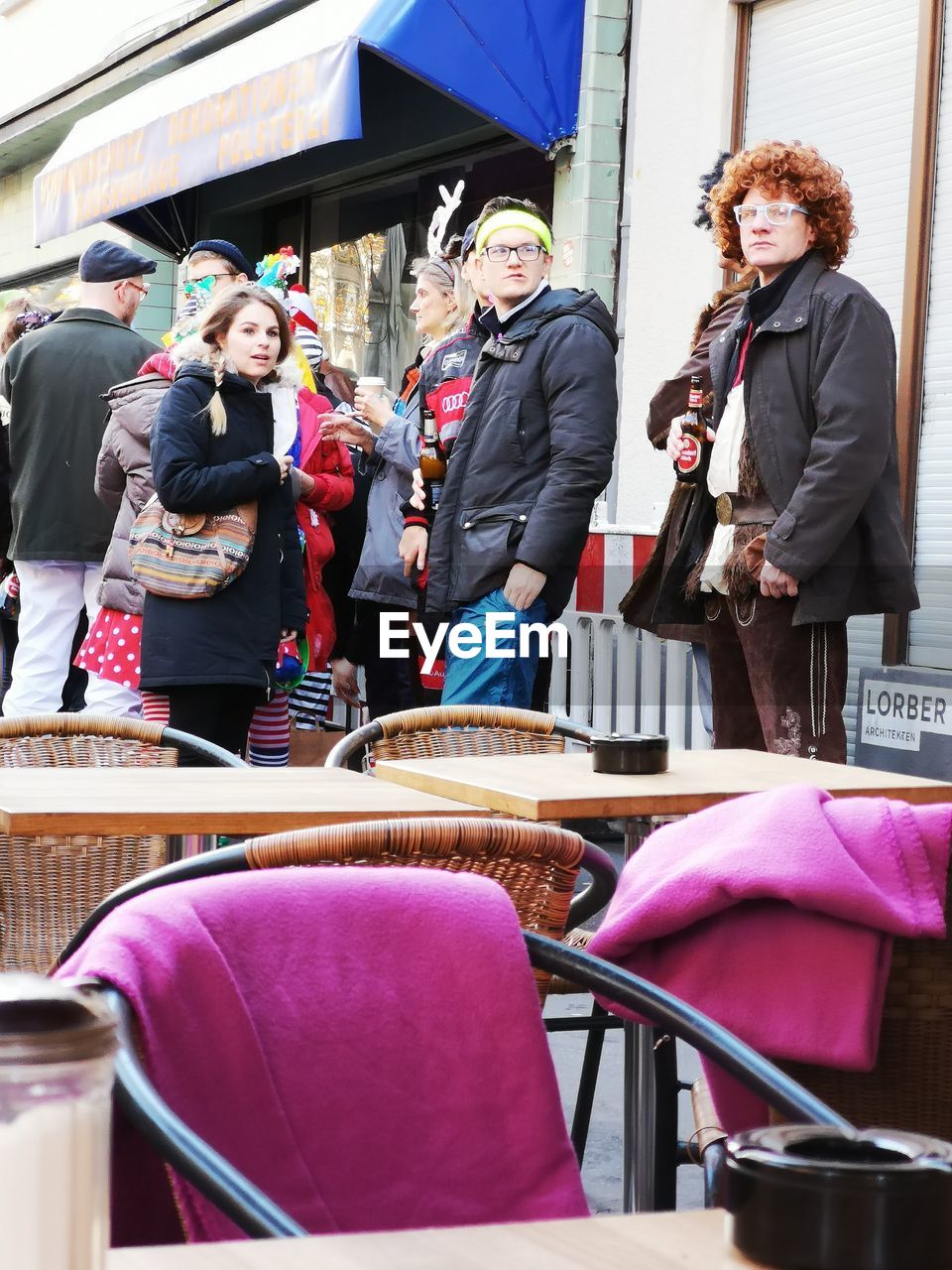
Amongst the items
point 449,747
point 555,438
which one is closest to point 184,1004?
point 449,747

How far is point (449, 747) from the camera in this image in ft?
13.5

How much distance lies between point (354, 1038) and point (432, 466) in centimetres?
430

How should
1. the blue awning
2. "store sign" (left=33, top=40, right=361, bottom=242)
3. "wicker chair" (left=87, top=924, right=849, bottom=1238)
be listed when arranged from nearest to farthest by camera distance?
1. "wicker chair" (left=87, top=924, right=849, bottom=1238)
2. the blue awning
3. "store sign" (left=33, top=40, right=361, bottom=242)

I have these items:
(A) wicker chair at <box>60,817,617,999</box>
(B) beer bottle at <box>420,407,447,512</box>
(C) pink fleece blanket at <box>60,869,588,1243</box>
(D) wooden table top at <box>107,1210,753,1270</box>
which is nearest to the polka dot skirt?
A: (B) beer bottle at <box>420,407,447,512</box>

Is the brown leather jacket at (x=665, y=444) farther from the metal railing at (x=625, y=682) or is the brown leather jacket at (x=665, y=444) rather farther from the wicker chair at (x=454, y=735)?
the metal railing at (x=625, y=682)

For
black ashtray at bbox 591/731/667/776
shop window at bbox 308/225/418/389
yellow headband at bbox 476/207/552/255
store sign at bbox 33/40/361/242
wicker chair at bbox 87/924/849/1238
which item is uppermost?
store sign at bbox 33/40/361/242

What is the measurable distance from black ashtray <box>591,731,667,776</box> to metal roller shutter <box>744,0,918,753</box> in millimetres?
3530

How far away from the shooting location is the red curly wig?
4.70 metres

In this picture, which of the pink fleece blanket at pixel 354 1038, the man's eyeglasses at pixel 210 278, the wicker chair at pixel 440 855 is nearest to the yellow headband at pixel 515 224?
the man's eyeglasses at pixel 210 278

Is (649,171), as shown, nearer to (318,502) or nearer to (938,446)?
(938,446)

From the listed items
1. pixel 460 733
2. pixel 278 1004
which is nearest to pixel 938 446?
pixel 460 733

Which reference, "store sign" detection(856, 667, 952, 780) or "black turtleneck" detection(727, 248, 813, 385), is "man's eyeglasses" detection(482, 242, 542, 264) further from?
"store sign" detection(856, 667, 952, 780)

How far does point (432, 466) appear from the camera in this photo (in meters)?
5.82

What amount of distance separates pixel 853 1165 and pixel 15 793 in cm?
215
